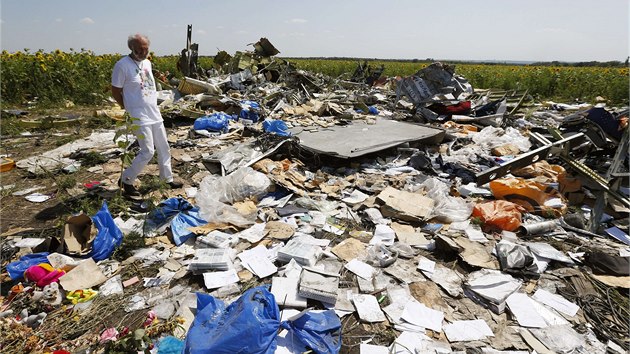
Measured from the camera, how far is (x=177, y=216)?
332 cm

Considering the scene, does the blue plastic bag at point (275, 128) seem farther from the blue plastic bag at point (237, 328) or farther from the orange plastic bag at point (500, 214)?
the blue plastic bag at point (237, 328)

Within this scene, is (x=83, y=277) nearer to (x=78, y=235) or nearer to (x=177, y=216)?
(x=78, y=235)

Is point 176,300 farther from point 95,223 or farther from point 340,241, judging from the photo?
point 340,241

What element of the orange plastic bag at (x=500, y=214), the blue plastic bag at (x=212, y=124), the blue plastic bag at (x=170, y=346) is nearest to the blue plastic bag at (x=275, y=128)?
the blue plastic bag at (x=212, y=124)

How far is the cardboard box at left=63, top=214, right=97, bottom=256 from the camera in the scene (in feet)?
9.02

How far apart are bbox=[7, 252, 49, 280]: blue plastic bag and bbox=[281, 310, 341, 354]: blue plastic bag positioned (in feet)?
7.27

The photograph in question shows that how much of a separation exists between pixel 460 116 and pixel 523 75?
9.66m

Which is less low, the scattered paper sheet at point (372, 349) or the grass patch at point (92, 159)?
the grass patch at point (92, 159)

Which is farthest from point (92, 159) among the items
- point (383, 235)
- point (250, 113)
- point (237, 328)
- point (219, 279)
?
point (383, 235)

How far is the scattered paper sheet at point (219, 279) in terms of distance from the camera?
2512 mm

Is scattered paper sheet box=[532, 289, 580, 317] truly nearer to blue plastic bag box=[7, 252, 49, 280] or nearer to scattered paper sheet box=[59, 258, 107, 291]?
scattered paper sheet box=[59, 258, 107, 291]

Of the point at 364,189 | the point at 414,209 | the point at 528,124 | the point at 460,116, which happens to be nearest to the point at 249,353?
the point at 414,209

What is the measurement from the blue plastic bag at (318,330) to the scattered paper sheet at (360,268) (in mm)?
609

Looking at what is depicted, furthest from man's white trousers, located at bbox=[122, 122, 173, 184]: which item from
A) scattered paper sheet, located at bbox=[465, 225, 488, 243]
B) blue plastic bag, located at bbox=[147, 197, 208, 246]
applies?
scattered paper sheet, located at bbox=[465, 225, 488, 243]
